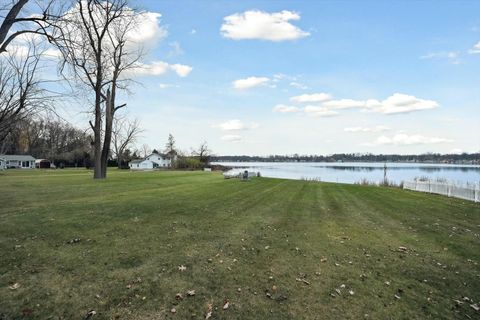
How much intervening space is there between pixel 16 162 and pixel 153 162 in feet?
101

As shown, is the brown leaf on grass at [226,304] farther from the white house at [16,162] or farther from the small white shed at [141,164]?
the small white shed at [141,164]

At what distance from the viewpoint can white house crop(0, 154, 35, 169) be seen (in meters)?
73.0

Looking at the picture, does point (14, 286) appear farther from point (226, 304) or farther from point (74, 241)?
point (226, 304)

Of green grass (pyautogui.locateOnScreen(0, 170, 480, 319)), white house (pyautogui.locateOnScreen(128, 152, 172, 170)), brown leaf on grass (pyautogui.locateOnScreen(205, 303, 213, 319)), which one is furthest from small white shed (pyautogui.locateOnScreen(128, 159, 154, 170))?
brown leaf on grass (pyautogui.locateOnScreen(205, 303, 213, 319))

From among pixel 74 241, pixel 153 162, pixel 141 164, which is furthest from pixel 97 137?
pixel 153 162

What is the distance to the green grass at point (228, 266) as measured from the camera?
4.70 metres

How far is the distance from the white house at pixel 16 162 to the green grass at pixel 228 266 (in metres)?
75.2

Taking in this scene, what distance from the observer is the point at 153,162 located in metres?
92.0

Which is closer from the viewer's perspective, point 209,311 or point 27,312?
Result: point 27,312

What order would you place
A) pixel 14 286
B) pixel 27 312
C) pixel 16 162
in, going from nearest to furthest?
pixel 27 312
pixel 14 286
pixel 16 162

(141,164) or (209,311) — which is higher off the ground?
(141,164)

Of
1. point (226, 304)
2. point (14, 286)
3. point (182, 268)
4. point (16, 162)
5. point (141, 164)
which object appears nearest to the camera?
point (226, 304)

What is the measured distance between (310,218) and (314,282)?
583 centimetres

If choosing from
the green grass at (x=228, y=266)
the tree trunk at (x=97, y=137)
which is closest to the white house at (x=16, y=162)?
the tree trunk at (x=97, y=137)
